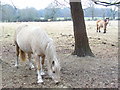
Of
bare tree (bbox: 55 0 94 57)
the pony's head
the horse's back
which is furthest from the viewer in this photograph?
bare tree (bbox: 55 0 94 57)

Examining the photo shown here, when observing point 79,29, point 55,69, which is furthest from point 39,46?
point 79,29

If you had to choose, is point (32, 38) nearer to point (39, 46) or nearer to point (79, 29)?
point (39, 46)

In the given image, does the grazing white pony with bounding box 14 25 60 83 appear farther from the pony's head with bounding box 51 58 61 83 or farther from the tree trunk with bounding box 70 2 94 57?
the tree trunk with bounding box 70 2 94 57

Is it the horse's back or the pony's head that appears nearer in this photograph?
the pony's head

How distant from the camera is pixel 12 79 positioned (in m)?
4.12

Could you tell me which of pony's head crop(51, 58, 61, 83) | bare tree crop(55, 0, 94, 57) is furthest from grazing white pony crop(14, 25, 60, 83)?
bare tree crop(55, 0, 94, 57)

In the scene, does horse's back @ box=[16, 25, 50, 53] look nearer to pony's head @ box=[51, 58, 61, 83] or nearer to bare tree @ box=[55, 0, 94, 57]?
pony's head @ box=[51, 58, 61, 83]

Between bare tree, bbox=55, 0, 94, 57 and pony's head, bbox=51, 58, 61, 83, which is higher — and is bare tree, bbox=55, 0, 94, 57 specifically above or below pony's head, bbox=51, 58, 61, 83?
above

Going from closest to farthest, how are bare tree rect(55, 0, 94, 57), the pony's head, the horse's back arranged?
the pony's head < the horse's back < bare tree rect(55, 0, 94, 57)

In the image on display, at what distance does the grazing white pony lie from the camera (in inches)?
148

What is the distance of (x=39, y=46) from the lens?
4.04 m

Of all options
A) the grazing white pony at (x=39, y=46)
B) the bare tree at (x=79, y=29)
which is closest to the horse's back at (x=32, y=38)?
the grazing white pony at (x=39, y=46)

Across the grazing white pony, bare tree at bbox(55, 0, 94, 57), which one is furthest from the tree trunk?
the grazing white pony

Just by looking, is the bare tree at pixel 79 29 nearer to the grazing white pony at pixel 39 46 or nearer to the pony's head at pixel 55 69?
the grazing white pony at pixel 39 46
